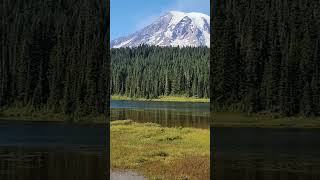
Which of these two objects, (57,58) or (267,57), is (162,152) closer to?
(267,57)

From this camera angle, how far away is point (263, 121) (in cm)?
11562

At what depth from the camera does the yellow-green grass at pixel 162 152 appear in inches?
1710

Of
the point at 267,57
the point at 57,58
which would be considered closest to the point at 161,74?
the point at 57,58

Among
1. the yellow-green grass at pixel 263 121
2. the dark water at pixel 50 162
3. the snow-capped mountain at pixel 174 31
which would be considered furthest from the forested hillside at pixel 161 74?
the dark water at pixel 50 162

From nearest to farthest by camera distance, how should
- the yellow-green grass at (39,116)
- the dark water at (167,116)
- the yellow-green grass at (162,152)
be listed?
the yellow-green grass at (162,152) → the dark water at (167,116) → the yellow-green grass at (39,116)

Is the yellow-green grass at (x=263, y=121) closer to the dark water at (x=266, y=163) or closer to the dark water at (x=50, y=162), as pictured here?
the dark water at (x=266, y=163)

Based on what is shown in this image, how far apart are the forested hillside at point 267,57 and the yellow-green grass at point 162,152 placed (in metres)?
45.4

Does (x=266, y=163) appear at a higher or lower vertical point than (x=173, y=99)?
lower

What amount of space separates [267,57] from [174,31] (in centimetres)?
2969

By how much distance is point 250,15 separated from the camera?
157500 millimetres

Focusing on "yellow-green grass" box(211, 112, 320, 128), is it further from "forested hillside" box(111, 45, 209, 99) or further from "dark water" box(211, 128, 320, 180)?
"dark water" box(211, 128, 320, 180)

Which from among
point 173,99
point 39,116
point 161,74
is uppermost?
point 161,74

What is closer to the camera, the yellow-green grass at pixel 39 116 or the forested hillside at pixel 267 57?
the forested hillside at pixel 267 57

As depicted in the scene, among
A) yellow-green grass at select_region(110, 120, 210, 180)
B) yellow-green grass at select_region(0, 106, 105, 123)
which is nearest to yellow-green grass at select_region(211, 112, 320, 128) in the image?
yellow-green grass at select_region(0, 106, 105, 123)
